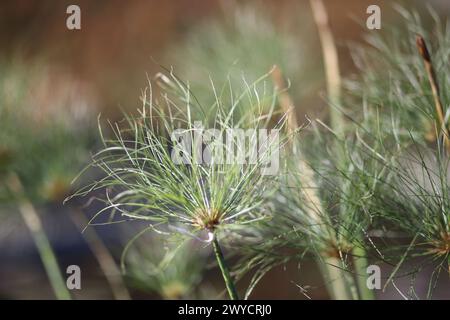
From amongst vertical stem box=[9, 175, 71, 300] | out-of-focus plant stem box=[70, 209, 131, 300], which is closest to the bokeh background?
out-of-focus plant stem box=[70, 209, 131, 300]

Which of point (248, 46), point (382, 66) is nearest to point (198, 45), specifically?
point (248, 46)

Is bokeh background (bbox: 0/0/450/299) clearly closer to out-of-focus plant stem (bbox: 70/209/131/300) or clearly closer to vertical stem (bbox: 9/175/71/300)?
out-of-focus plant stem (bbox: 70/209/131/300)

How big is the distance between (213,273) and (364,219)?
139 cm

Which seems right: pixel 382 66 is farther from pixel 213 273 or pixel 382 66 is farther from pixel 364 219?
pixel 213 273

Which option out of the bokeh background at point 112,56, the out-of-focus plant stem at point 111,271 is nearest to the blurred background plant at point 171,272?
the out-of-focus plant stem at point 111,271

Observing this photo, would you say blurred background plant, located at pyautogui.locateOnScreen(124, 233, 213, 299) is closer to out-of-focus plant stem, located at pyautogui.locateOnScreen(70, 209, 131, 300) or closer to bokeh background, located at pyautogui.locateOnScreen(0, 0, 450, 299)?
out-of-focus plant stem, located at pyautogui.locateOnScreen(70, 209, 131, 300)

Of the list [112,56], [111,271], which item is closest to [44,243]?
[111,271]

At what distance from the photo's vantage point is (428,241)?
24.4 inches

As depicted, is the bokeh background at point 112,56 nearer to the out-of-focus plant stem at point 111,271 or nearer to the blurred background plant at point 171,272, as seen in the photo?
the out-of-focus plant stem at point 111,271

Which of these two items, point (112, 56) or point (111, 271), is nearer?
point (111, 271)

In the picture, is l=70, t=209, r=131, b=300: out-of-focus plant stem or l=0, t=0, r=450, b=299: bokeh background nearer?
l=70, t=209, r=131, b=300: out-of-focus plant stem

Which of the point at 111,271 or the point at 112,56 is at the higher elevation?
the point at 112,56

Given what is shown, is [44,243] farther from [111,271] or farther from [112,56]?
[112,56]

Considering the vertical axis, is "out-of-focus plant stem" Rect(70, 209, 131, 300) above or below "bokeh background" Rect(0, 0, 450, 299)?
below
